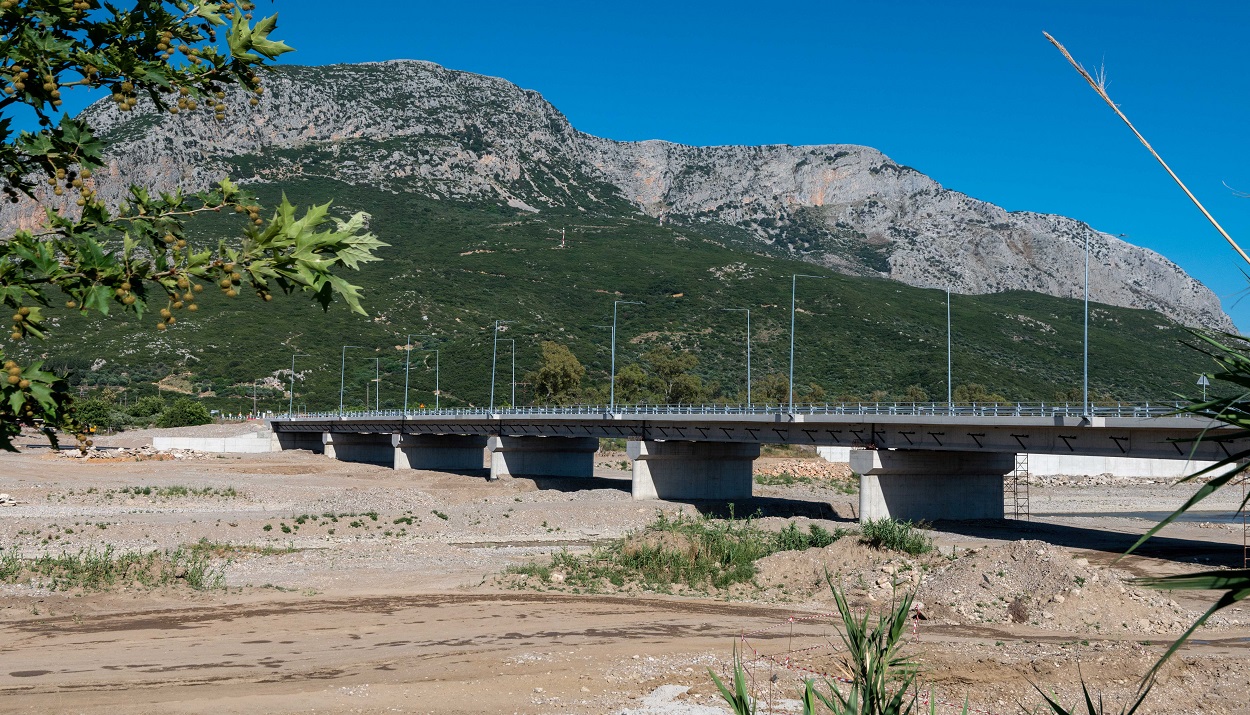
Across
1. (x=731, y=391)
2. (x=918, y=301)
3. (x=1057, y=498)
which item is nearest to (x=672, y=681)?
(x=1057, y=498)

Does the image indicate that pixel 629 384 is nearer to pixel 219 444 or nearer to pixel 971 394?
pixel 971 394

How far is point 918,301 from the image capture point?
171 meters

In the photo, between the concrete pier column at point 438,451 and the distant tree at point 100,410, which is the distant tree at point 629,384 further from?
the distant tree at point 100,410

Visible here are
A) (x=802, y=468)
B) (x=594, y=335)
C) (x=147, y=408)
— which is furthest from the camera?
(x=594, y=335)

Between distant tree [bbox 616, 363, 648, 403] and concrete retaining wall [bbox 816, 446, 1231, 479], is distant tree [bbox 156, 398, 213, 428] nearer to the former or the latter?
distant tree [bbox 616, 363, 648, 403]

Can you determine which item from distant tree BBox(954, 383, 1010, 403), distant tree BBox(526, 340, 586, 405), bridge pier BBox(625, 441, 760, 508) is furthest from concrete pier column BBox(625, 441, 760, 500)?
distant tree BBox(954, 383, 1010, 403)

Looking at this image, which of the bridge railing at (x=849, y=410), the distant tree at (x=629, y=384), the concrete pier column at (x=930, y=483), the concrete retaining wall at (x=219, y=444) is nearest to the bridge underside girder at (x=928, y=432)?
the bridge railing at (x=849, y=410)

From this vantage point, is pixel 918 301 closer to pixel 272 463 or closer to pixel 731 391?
pixel 731 391

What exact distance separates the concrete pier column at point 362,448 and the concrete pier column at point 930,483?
5656 centimetres

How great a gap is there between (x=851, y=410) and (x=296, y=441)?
69308mm

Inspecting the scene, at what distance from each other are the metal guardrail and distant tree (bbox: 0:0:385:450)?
70.5 feet

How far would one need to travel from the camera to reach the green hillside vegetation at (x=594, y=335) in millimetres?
120750

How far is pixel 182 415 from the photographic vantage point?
4008 inches

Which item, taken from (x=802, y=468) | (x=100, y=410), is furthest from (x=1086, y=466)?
(x=100, y=410)
